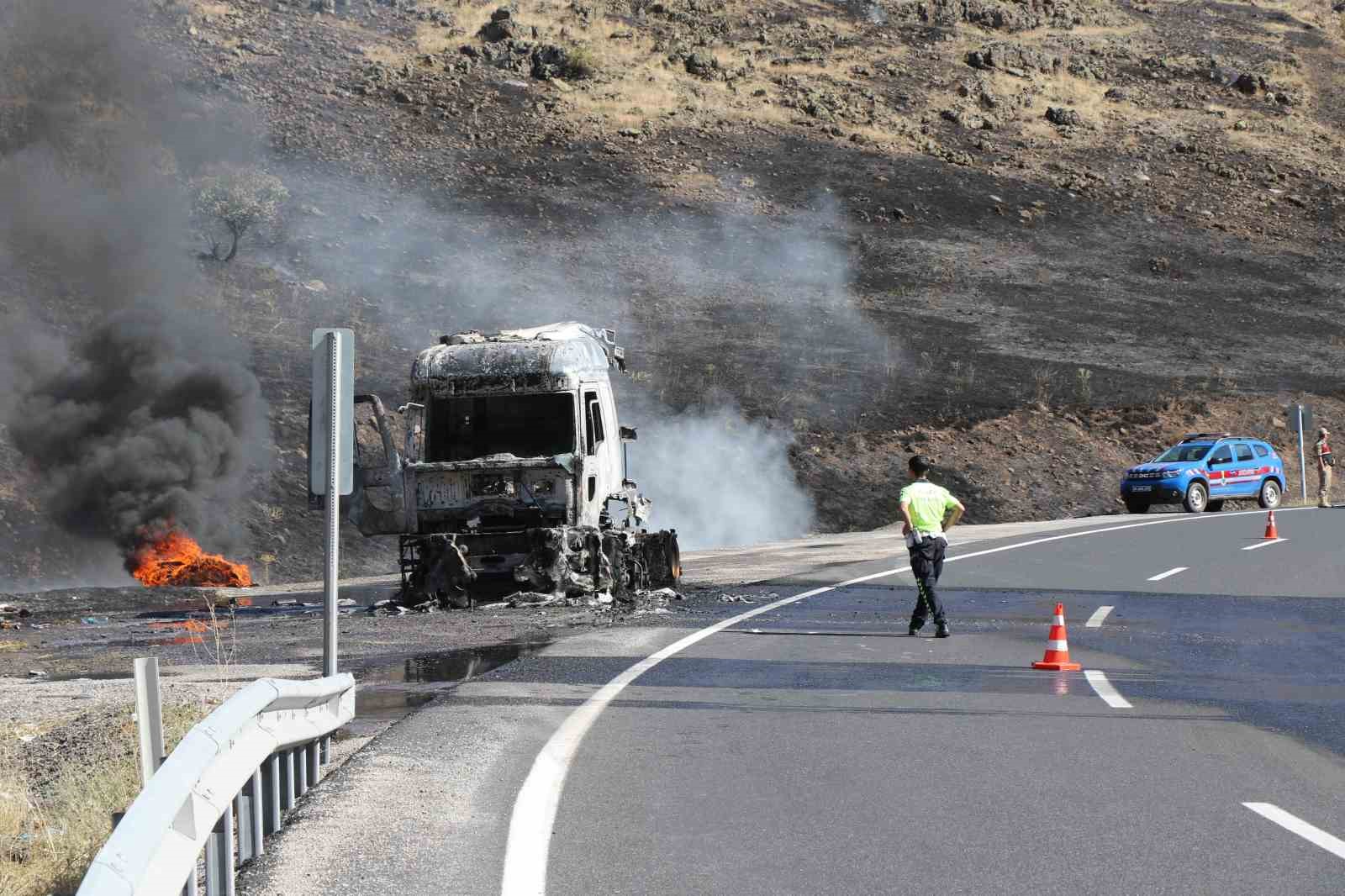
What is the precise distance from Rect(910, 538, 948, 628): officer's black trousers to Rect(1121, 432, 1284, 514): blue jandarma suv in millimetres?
24240

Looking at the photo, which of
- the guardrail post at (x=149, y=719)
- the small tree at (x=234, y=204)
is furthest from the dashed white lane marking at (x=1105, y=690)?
the small tree at (x=234, y=204)

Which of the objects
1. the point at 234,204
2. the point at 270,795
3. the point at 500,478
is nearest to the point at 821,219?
the point at 234,204

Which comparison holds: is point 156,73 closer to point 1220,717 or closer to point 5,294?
point 5,294

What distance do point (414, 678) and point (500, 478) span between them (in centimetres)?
733

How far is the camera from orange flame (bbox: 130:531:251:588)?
30.0 m

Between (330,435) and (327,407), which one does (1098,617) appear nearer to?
(330,435)

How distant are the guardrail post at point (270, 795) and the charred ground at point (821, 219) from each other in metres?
26.4

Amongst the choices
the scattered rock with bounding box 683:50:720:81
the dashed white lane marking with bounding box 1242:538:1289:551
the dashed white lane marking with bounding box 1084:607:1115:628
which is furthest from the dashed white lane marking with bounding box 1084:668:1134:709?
the scattered rock with bounding box 683:50:720:81

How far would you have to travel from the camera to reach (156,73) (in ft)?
208

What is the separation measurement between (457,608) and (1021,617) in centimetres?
687

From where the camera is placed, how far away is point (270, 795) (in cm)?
728

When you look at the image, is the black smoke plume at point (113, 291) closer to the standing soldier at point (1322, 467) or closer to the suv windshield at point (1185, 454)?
the suv windshield at point (1185, 454)

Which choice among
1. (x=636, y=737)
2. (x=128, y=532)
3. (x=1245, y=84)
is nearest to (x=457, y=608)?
(x=636, y=737)

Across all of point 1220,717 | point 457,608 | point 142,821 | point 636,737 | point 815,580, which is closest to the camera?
point 142,821
